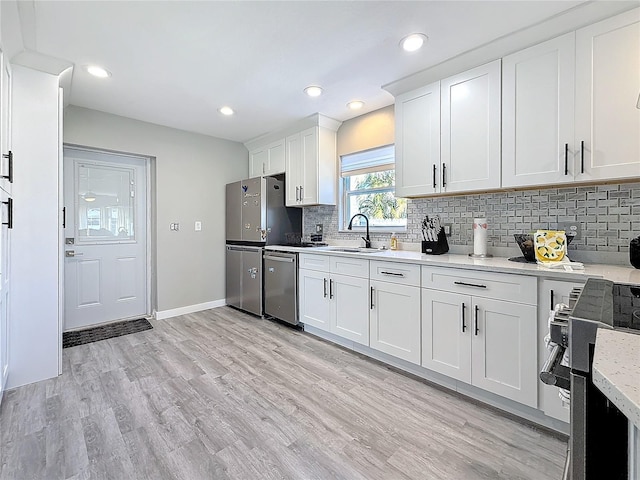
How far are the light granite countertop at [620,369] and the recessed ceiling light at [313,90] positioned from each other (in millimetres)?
2741

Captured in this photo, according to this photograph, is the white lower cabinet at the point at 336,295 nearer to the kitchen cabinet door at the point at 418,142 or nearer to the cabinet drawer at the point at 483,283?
the cabinet drawer at the point at 483,283

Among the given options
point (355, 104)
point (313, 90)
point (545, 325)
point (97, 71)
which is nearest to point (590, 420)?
point (545, 325)

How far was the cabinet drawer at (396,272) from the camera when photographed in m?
2.32

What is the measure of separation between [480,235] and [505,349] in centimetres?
92

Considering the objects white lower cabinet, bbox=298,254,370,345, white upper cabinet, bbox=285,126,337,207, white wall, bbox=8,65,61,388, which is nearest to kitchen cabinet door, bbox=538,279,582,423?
white lower cabinet, bbox=298,254,370,345

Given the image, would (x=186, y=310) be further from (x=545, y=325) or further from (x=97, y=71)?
(x=545, y=325)

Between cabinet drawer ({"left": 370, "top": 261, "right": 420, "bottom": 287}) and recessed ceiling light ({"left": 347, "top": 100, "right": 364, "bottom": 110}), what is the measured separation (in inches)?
65.5

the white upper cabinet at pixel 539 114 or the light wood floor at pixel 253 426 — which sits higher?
the white upper cabinet at pixel 539 114

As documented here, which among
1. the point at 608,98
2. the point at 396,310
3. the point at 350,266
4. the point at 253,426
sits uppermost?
the point at 608,98

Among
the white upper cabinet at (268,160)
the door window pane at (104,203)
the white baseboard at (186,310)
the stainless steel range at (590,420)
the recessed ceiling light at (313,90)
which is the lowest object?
the white baseboard at (186,310)

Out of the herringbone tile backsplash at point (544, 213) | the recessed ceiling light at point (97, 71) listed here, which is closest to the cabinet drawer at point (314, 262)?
the herringbone tile backsplash at point (544, 213)

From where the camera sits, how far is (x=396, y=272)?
2.43 meters

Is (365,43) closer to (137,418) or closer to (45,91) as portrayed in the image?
(45,91)

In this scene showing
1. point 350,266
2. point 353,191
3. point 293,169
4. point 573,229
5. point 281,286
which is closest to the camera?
point 573,229
